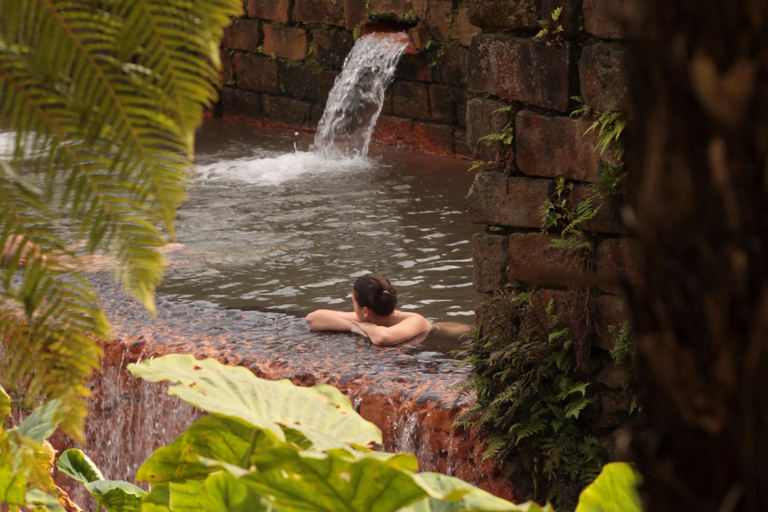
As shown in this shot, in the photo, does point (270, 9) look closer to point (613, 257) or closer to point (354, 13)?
point (354, 13)

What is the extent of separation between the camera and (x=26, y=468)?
1.37 m

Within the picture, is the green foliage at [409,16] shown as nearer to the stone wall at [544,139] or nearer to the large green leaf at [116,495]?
the stone wall at [544,139]

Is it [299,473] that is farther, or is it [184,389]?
[184,389]

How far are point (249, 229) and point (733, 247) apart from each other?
6518mm

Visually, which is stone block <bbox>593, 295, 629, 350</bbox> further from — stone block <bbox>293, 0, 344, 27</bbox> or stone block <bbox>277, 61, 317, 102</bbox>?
stone block <bbox>277, 61, 317, 102</bbox>

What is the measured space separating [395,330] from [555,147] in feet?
5.16

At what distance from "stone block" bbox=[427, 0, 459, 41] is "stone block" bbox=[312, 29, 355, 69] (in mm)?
1289

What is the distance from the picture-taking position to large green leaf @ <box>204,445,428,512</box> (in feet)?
3.94

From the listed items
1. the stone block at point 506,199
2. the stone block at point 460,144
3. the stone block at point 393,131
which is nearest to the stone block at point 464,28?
the stone block at point 460,144

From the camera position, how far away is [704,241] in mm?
648

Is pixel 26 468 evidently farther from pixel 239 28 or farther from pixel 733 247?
pixel 239 28

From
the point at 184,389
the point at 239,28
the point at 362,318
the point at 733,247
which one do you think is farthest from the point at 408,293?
the point at 239,28

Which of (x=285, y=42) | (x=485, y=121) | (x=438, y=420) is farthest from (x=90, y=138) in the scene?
(x=285, y=42)

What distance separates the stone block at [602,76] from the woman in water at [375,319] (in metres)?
1.76
